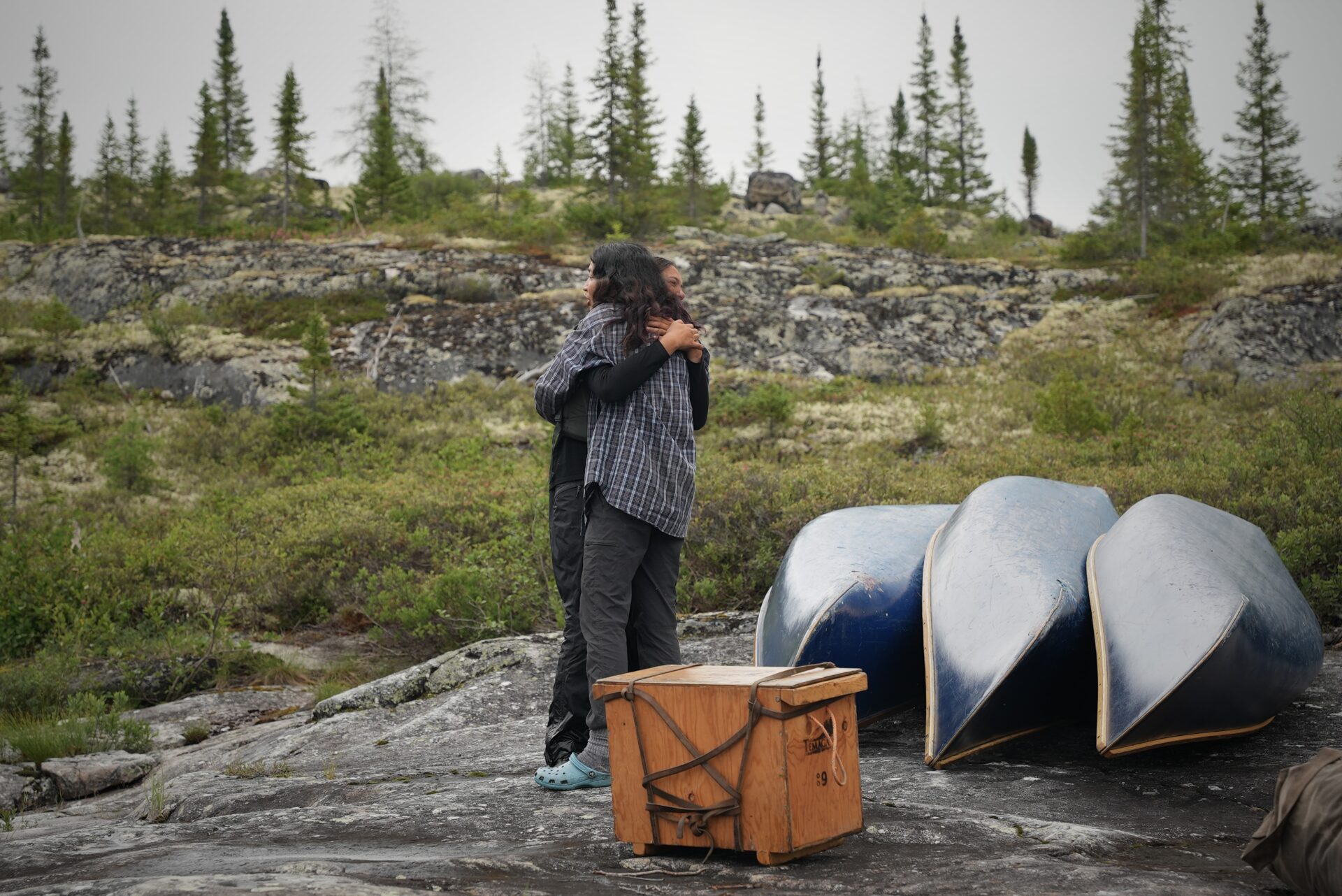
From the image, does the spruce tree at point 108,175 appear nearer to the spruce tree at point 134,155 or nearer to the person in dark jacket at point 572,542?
the spruce tree at point 134,155

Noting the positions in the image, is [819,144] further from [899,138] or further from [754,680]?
[754,680]

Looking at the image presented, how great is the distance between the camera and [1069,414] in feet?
44.7

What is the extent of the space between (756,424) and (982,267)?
12.8m

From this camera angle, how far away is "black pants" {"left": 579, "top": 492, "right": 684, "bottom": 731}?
10.7 ft

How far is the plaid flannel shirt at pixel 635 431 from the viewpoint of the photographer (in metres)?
3.30

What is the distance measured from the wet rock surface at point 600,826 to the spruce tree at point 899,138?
4759cm

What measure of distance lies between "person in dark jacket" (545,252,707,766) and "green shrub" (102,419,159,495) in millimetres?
12448

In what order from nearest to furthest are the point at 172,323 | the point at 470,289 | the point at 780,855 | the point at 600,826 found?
the point at 780,855
the point at 600,826
the point at 172,323
the point at 470,289

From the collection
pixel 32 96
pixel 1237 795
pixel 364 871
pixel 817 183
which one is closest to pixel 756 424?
pixel 1237 795

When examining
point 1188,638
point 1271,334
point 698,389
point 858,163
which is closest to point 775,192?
point 858,163

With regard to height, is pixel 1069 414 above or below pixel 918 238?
below

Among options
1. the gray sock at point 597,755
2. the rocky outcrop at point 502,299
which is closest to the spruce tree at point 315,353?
the rocky outcrop at point 502,299

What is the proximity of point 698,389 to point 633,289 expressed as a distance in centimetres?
46

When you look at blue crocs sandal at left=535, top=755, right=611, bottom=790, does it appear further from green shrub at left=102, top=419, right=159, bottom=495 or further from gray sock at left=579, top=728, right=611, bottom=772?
green shrub at left=102, top=419, right=159, bottom=495
